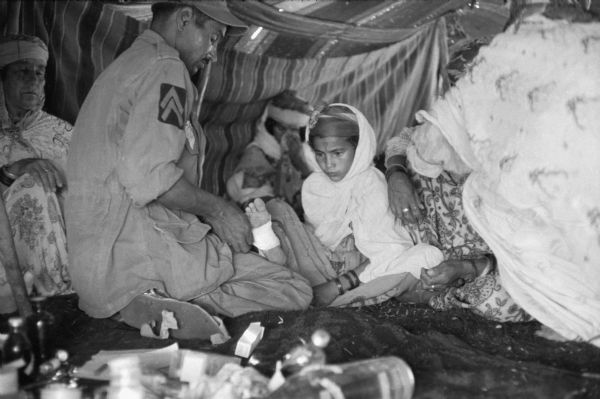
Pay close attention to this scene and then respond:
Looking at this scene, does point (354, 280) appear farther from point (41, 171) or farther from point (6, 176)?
point (6, 176)

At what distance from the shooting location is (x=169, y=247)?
3271mm

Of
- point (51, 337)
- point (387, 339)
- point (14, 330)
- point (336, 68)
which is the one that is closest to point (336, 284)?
point (387, 339)

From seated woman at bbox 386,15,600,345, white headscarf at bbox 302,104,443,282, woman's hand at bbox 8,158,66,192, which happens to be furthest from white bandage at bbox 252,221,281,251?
woman's hand at bbox 8,158,66,192

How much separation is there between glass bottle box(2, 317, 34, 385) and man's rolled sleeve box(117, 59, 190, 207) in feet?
2.92

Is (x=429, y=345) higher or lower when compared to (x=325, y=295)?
higher

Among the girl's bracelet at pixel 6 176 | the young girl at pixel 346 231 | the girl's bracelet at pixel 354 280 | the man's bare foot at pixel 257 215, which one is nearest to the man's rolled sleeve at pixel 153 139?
the man's bare foot at pixel 257 215

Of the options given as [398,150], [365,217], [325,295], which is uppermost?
[398,150]

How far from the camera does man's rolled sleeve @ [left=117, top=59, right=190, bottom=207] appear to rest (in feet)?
10.0

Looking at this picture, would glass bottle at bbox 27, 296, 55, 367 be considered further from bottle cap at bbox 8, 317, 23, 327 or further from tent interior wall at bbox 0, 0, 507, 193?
tent interior wall at bbox 0, 0, 507, 193

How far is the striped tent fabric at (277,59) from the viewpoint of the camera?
4219mm

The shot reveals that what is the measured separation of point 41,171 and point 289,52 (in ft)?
7.25

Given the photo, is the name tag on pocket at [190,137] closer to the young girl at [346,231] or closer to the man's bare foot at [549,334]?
the young girl at [346,231]

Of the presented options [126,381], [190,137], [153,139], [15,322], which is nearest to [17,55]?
[190,137]

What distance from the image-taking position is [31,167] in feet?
12.3
